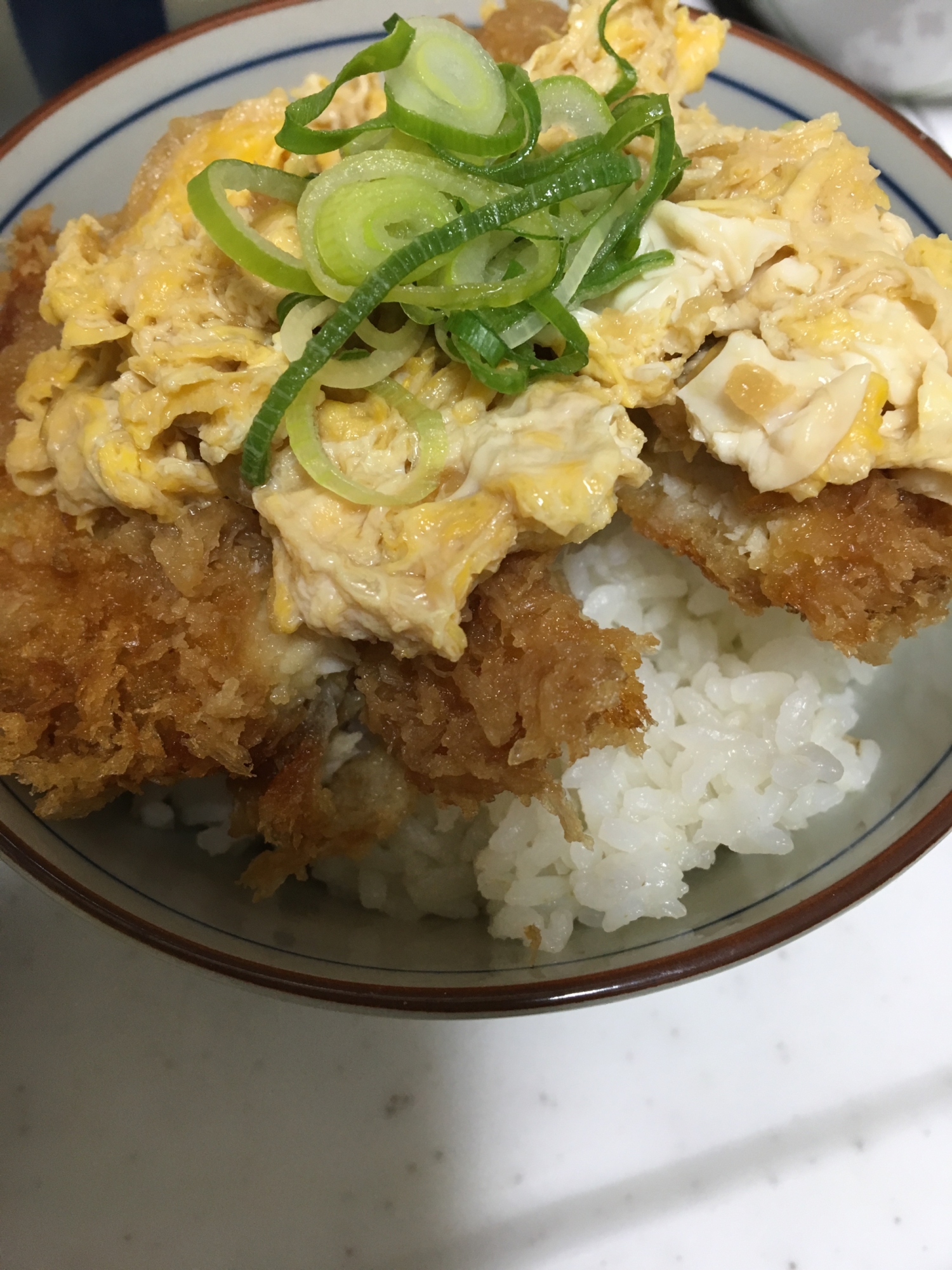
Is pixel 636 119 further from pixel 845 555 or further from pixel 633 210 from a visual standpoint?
pixel 845 555

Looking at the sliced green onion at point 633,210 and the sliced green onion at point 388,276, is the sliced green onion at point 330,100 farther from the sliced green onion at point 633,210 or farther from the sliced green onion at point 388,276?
the sliced green onion at point 633,210

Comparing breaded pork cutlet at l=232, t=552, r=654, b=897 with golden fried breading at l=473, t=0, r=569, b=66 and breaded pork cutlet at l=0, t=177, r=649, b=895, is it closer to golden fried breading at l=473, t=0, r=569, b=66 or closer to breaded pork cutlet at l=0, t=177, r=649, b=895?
breaded pork cutlet at l=0, t=177, r=649, b=895

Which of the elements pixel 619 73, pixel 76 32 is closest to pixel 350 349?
pixel 619 73

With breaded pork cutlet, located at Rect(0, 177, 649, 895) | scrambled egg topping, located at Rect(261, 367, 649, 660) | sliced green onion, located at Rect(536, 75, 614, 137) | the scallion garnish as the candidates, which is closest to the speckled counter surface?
breaded pork cutlet, located at Rect(0, 177, 649, 895)

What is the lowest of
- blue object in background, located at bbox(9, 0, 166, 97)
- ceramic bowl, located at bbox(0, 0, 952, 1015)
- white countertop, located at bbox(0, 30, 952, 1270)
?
white countertop, located at bbox(0, 30, 952, 1270)

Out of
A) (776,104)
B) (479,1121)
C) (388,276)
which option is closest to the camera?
(388,276)

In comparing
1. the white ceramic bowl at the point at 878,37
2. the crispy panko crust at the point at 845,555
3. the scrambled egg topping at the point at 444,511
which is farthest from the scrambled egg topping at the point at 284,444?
the white ceramic bowl at the point at 878,37
